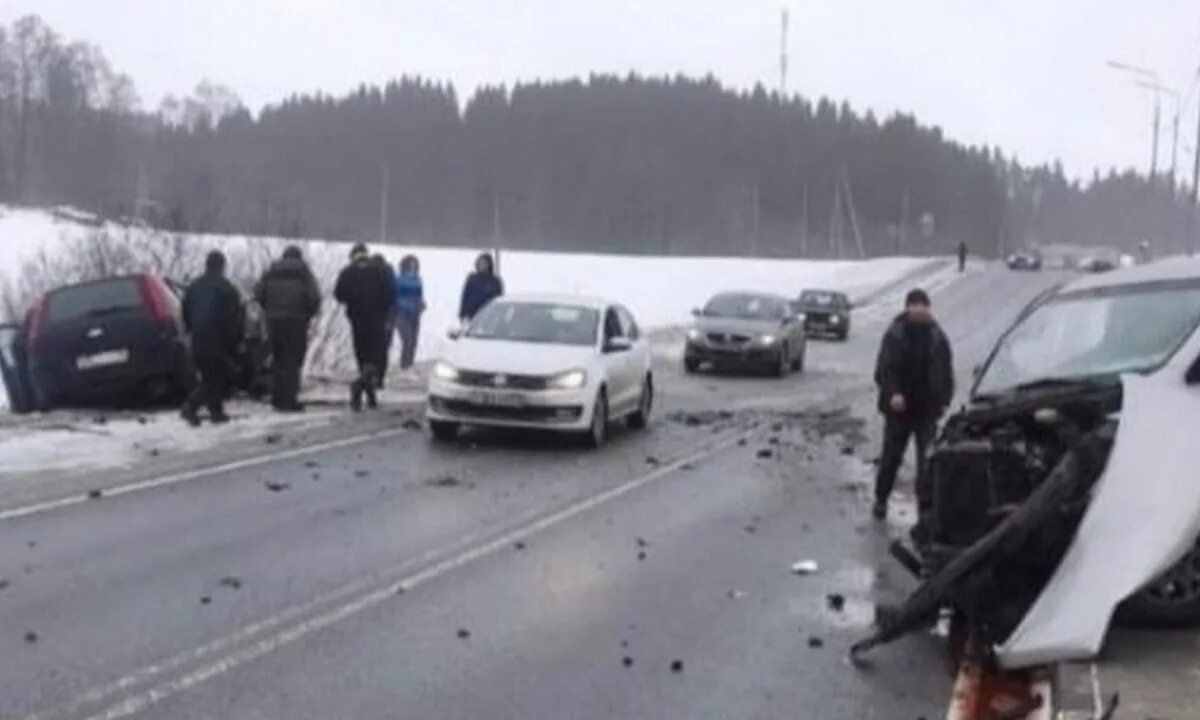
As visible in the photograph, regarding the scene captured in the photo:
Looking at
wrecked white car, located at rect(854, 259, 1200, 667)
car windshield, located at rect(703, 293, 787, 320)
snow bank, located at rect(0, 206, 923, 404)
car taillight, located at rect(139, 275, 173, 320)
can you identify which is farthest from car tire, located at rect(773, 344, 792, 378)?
wrecked white car, located at rect(854, 259, 1200, 667)

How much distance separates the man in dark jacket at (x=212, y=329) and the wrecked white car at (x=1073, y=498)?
10.3 m

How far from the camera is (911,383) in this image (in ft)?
46.4

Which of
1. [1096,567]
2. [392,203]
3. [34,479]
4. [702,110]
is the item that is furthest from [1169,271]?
[702,110]

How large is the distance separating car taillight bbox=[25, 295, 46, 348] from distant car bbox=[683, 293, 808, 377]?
1451cm

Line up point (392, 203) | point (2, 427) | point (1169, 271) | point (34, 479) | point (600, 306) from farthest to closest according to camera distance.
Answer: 1. point (392, 203)
2. point (600, 306)
3. point (2, 427)
4. point (34, 479)
5. point (1169, 271)

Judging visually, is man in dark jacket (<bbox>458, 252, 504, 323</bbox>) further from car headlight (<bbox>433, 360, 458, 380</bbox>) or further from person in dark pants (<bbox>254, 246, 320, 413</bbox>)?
car headlight (<bbox>433, 360, 458, 380</bbox>)

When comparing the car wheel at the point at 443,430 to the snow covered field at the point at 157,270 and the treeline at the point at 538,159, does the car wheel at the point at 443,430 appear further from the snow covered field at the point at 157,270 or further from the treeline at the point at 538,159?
the treeline at the point at 538,159

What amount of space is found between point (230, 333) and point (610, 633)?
1071 cm

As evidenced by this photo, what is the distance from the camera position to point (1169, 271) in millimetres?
10914

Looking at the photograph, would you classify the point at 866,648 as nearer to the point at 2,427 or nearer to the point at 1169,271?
the point at 1169,271

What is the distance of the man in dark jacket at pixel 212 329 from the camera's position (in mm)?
18781

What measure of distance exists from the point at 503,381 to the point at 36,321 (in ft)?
Result: 19.7

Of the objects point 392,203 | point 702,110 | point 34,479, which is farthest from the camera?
point 702,110

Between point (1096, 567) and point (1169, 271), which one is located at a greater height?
point (1169, 271)
